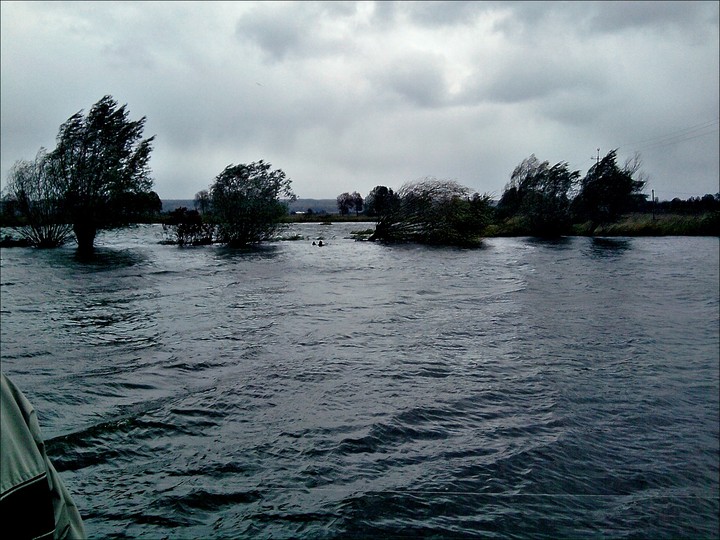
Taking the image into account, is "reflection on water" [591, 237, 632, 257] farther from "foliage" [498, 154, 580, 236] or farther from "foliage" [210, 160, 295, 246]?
"foliage" [210, 160, 295, 246]

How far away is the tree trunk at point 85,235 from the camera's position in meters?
29.9

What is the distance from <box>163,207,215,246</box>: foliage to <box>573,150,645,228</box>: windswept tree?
76.8 feet

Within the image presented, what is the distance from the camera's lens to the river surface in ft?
12.3

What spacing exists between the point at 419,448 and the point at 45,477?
3692 mm

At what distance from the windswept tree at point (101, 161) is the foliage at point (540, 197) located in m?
21.9

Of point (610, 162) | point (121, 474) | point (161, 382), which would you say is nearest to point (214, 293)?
point (161, 382)

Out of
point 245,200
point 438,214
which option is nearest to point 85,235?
point 245,200

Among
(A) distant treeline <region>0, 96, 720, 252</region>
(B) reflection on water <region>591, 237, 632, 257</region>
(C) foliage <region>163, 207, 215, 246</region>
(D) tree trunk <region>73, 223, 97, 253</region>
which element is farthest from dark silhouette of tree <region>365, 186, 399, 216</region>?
(D) tree trunk <region>73, 223, 97, 253</region>

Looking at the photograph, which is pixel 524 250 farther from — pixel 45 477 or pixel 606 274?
pixel 45 477

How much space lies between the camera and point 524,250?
2917 cm

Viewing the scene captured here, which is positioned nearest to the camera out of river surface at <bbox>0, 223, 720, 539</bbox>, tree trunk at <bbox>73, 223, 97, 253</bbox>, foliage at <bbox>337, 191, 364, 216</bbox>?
river surface at <bbox>0, 223, 720, 539</bbox>

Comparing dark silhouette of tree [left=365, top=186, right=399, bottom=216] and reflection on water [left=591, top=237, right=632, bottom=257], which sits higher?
dark silhouette of tree [left=365, top=186, right=399, bottom=216]

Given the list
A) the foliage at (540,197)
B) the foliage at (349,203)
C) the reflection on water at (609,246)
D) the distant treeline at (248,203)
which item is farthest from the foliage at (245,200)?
the foliage at (349,203)

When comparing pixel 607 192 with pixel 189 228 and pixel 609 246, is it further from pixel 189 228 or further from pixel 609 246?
pixel 189 228
